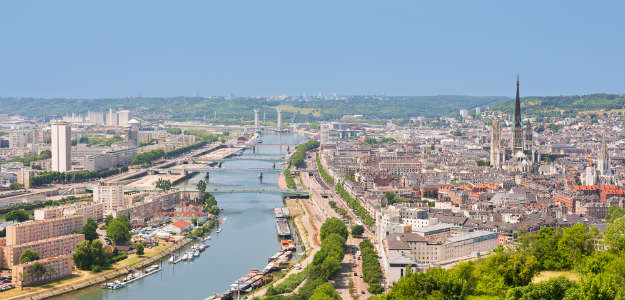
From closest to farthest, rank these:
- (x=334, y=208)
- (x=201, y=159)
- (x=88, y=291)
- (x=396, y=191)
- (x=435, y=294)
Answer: (x=435, y=294) < (x=88, y=291) < (x=334, y=208) < (x=396, y=191) < (x=201, y=159)

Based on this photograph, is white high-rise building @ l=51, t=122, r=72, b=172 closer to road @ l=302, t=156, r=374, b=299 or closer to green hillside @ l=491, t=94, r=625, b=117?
road @ l=302, t=156, r=374, b=299

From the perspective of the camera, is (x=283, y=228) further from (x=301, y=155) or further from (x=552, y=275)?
(x=301, y=155)

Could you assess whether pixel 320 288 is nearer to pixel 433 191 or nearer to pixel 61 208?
pixel 61 208

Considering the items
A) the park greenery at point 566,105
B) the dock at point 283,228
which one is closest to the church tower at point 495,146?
the dock at point 283,228

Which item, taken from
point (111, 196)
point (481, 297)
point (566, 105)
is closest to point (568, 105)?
point (566, 105)

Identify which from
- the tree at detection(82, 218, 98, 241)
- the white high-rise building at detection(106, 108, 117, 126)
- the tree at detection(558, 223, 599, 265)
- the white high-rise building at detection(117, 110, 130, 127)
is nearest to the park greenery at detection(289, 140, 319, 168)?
the tree at detection(82, 218, 98, 241)

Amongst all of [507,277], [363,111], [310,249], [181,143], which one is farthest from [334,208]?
[363,111]

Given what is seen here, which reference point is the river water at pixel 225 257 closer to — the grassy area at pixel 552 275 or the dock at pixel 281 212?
the dock at pixel 281 212
